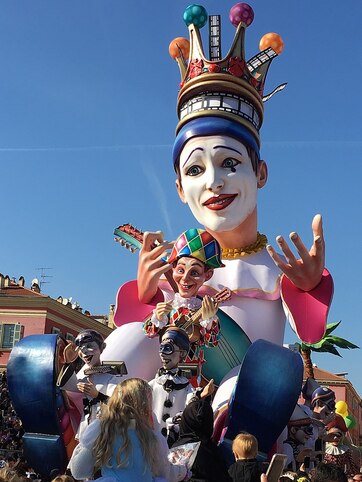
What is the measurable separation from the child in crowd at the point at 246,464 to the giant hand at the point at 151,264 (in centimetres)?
328

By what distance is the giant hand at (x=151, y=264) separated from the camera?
6.79m

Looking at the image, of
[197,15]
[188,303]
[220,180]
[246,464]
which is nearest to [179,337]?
[188,303]

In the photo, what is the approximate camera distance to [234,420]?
5355mm

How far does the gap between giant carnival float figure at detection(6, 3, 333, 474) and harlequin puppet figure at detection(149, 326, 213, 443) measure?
71cm

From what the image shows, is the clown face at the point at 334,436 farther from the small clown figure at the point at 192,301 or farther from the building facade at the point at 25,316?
the building facade at the point at 25,316

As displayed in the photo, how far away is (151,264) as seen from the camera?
683 cm

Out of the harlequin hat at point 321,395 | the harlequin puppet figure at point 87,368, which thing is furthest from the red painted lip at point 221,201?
the harlequin hat at point 321,395

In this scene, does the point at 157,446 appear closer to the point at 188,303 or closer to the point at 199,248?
the point at 188,303

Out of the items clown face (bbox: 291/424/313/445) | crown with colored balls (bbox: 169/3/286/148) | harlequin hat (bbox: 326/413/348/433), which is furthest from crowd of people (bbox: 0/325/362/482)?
crown with colored balls (bbox: 169/3/286/148)

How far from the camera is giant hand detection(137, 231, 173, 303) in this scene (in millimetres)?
6789

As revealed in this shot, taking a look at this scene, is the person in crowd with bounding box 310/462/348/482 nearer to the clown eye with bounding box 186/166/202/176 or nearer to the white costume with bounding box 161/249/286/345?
the white costume with bounding box 161/249/286/345

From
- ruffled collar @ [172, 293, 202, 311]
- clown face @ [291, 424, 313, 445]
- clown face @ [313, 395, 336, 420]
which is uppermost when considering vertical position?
ruffled collar @ [172, 293, 202, 311]

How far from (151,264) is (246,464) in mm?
3573

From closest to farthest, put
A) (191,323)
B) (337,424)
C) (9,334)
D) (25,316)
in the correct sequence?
(191,323)
(337,424)
(9,334)
(25,316)
